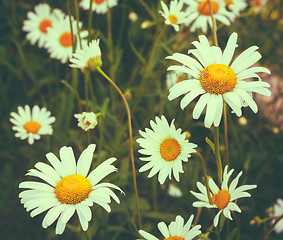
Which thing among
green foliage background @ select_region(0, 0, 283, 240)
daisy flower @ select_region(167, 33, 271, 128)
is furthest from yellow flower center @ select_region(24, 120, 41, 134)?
daisy flower @ select_region(167, 33, 271, 128)

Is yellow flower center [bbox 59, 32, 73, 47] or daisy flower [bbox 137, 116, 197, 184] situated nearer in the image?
daisy flower [bbox 137, 116, 197, 184]

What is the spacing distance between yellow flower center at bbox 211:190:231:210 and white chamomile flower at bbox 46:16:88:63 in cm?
100

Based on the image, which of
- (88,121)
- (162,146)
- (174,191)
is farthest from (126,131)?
(162,146)

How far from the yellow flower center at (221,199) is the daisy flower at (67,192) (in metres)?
0.28

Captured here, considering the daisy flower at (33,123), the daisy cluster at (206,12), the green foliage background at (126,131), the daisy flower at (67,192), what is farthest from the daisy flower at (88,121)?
the daisy cluster at (206,12)

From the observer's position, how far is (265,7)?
227cm

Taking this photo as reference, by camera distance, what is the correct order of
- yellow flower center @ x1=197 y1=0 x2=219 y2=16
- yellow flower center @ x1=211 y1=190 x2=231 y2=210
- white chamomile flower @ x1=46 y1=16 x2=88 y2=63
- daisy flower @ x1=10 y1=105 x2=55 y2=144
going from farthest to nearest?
white chamomile flower @ x1=46 y1=16 x2=88 y2=63 → yellow flower center @ x1=197 y1=0 x2=219 y2=16 → daisy flower @ x1=10 y1=105 x2=55 y2=144 → yellow flower center @ x1=211 y1=190 x2=231 y2=210

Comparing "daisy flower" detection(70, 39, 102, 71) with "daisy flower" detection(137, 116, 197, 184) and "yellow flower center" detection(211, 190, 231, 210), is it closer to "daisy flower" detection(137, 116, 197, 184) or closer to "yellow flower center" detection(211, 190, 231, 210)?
"daisy flower" detection(137, 116, 197, 184)

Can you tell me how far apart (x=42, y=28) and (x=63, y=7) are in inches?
9.9

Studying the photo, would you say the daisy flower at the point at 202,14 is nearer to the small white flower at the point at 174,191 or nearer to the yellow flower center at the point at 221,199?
the small white flower at the point at 174,191

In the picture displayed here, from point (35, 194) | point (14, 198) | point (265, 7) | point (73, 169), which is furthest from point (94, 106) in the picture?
point (265, 7)

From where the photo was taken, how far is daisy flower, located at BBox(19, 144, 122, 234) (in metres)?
0.84

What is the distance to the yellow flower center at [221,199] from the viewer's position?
3.11 feet

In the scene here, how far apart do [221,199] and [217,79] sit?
319 mm
